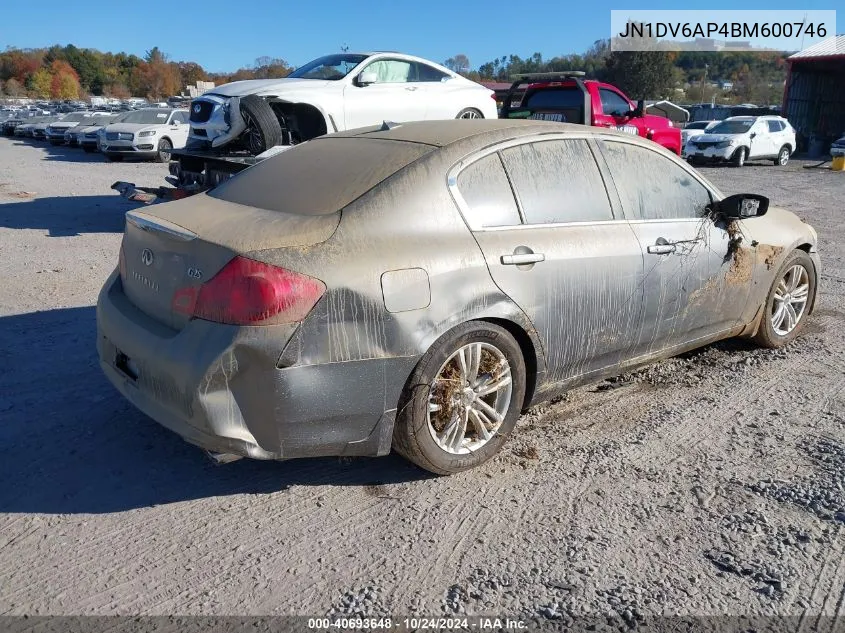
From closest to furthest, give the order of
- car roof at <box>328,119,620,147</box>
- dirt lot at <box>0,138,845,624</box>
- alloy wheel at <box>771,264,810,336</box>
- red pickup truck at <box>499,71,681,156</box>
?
1. dirt lot at <box>0,138,845,624</box>
2. car roof at <box>328,119,620,147</box>
3. alloy wheel at <box>771,264,810,336</box>
4. red pickup truck at <box>499,71,681,156</box>

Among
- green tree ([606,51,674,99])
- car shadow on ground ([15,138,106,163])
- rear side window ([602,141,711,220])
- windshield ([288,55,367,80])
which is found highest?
green tree ([606,51,674,99])

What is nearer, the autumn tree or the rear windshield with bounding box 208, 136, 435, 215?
the rear windshield with bounding box 208, 136, 435, 215

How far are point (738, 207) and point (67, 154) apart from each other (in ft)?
79.3

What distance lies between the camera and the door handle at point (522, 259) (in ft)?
11.0

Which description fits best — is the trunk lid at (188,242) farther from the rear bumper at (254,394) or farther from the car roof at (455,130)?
the car roof at (455,130)

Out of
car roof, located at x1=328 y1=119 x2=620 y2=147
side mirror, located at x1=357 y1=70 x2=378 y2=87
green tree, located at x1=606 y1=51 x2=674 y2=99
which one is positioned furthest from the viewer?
green tree, located at x1=606 y1=51 x2=674 y2=99

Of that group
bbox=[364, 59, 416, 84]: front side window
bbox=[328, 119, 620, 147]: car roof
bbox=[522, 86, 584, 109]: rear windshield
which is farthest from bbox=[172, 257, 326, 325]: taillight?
bbox=[522, 86, 584, 109]: rear windshield

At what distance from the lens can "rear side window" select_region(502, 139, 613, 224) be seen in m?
3.63

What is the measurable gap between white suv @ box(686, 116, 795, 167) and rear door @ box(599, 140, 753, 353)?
2016 centimetres

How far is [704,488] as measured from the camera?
130 inches

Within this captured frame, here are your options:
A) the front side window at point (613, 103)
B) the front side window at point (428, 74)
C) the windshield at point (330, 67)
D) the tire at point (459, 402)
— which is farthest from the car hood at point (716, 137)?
the tire at point (459, 402)

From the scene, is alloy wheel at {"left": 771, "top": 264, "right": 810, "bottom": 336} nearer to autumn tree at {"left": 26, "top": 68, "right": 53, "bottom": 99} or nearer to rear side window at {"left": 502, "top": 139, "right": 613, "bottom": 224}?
rear side window at {"left": 502, "top": 139, "right": 613, "bottom": 224}

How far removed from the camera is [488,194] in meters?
3.48

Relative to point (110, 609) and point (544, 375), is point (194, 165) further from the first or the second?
point (110, 609)
